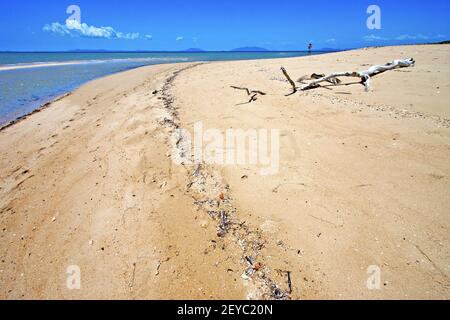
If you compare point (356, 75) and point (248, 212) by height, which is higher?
point (356, 75)

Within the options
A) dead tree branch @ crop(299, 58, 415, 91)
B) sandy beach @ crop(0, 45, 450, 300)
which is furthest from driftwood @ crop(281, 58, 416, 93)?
sandy beach @ crop(0, 45, 450, 300)

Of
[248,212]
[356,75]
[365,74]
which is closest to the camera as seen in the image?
[248,212]

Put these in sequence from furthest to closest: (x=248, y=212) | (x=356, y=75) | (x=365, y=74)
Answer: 1. (x=356, y=75)
2. (x=365, y=74)
3. (x=248, y=212)

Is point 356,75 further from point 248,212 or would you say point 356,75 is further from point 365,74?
point 248,212

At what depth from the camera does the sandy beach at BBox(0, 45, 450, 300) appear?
7.89ft

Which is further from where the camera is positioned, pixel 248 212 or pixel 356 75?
pixel 356 75

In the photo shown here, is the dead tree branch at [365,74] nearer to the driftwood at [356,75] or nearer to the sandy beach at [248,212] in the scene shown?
the driftwood at [356,75]

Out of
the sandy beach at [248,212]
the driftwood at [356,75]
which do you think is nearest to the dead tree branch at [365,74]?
the driftwood at [356,75]

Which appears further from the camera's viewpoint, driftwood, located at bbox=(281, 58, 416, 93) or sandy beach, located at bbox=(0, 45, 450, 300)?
driftwood, located at bbox=(281, 58, 416, 93)

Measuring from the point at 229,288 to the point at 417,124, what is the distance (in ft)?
13.8

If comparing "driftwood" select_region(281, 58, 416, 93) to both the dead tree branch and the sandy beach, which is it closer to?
the dead tree branch

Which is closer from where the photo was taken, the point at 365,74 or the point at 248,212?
the point at 248,212

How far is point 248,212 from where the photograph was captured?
310 centimetres

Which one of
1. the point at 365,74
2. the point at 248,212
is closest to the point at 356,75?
the point at 365,74
